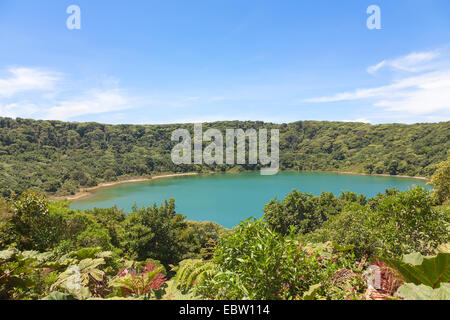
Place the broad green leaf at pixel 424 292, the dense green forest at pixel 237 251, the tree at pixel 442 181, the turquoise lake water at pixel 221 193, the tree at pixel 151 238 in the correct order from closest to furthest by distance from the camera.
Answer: the broad green leaf at pixel 424 292
the dense green forest at pixel 237 251
the tree at pixel 151 238
the tree at pixel 442 181
the turquoise lake water at pixel 221 193

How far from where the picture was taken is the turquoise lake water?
53.0 meters

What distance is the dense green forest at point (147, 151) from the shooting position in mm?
77375

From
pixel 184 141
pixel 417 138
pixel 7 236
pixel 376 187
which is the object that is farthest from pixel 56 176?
pixel 417 138

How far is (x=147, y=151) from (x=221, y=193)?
63790 mm

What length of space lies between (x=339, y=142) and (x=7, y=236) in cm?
12900

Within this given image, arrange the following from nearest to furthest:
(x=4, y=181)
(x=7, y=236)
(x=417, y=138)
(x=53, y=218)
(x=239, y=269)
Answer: (x=239, y=269), (x=7, y=236), (x=53, y=218), (x=4, y=181), (x=417, y=138)

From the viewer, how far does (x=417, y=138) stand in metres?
96.3

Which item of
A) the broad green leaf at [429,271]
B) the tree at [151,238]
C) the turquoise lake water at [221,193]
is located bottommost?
the turquoise lake water at [221,193]

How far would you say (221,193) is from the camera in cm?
7044

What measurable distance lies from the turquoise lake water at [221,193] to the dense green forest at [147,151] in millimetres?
11038

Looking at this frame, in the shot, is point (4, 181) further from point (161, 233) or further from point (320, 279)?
point (320, 279)

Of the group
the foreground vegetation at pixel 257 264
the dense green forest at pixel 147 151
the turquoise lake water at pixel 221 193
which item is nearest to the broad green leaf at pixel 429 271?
the foreground vegetation at pixel 257 264

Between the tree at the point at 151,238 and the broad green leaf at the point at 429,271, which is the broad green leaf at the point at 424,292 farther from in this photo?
the tree at the point at 151,238

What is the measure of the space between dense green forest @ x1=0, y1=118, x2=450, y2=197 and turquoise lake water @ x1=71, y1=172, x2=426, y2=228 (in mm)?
11038
